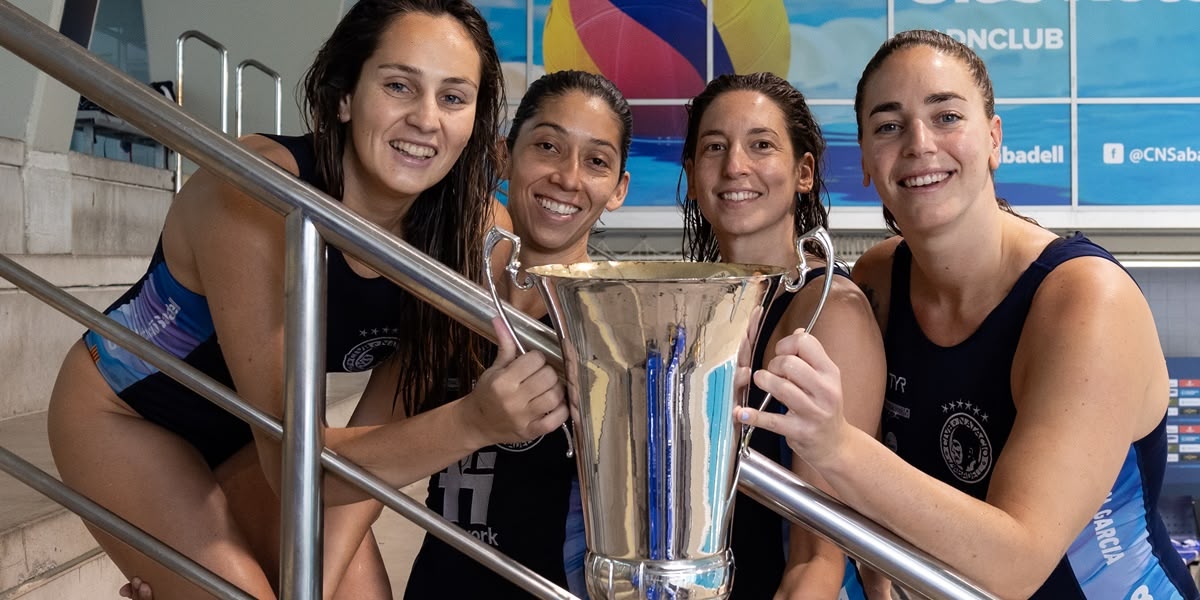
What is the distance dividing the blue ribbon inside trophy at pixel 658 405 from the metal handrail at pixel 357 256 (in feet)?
0.32

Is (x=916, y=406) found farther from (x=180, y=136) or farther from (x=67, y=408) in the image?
(x=67, y=408)

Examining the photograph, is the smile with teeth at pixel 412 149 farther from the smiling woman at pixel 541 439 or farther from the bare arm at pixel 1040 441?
the bare arm at pixel 1040 441

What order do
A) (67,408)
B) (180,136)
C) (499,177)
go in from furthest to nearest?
(499,177) < (67,408) < (180,136)

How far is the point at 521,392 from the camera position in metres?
0.93

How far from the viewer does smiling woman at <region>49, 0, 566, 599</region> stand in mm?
1480

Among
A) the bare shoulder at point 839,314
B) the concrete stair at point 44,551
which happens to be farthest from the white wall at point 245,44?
the bare shoulder at point 839,314

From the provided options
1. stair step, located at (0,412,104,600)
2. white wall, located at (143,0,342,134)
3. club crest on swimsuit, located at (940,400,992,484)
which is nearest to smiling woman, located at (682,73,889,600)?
club crest on swimsuit, located at (940,400,992,484)

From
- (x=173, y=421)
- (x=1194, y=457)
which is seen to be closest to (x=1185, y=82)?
(x=1194, y=457)

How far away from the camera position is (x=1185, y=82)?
567 cm

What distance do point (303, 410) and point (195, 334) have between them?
574mm

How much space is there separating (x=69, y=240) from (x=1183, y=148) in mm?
5449

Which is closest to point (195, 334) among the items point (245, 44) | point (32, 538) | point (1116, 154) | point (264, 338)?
point (264, 338)

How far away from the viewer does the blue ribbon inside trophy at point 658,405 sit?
0.78 metres

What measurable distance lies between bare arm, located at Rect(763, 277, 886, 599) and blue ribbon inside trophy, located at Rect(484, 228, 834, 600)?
0.60m
